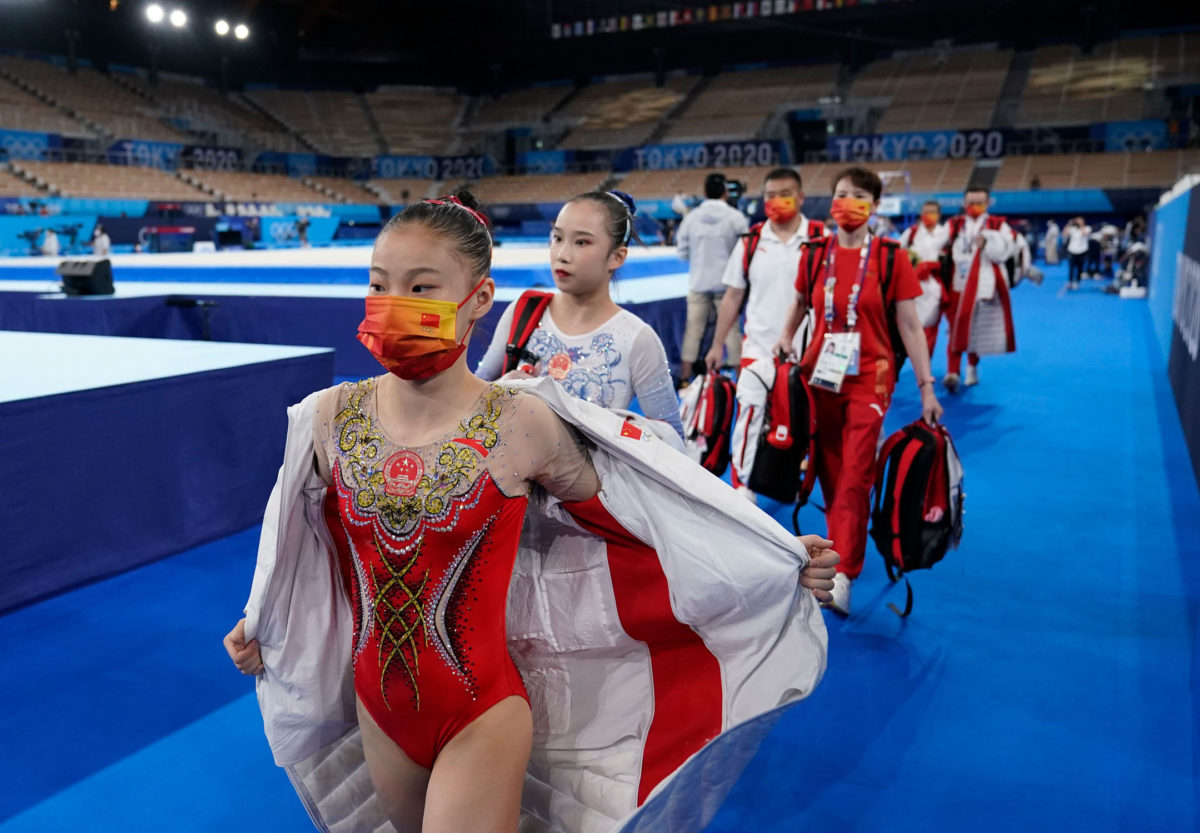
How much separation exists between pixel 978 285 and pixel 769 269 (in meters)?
3.63

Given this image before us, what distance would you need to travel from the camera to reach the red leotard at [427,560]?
143 centimetres

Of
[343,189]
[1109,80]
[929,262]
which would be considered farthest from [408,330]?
[343,189]

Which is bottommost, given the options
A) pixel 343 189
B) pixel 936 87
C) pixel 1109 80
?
pixel 343 189

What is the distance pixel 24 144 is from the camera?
81.9 ft

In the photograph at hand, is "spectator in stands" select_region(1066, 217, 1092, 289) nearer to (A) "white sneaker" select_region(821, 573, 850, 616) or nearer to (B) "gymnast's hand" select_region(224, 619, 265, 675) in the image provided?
(A) "white sneaker" select_region(821, 573, 850, 616)

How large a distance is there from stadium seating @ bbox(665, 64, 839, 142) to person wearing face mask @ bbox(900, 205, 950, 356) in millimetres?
24158

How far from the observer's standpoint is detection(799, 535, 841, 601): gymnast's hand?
155cm

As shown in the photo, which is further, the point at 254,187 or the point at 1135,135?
the point at 254,187

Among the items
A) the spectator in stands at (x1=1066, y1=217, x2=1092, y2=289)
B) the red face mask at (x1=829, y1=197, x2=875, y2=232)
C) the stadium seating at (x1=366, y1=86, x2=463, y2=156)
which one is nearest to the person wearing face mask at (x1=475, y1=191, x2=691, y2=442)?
the red face mask at (x1=829, y1=197, x2=875, y2=232)

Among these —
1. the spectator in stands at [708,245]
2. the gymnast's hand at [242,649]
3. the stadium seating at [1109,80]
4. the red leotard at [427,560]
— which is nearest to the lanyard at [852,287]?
the red leotard at [427,560]

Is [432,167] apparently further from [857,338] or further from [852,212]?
[857,338]

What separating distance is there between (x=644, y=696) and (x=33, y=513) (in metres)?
2.16

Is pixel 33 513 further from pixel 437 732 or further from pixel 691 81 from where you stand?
pixel 691 81

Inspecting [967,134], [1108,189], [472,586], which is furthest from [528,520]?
[967,134]
